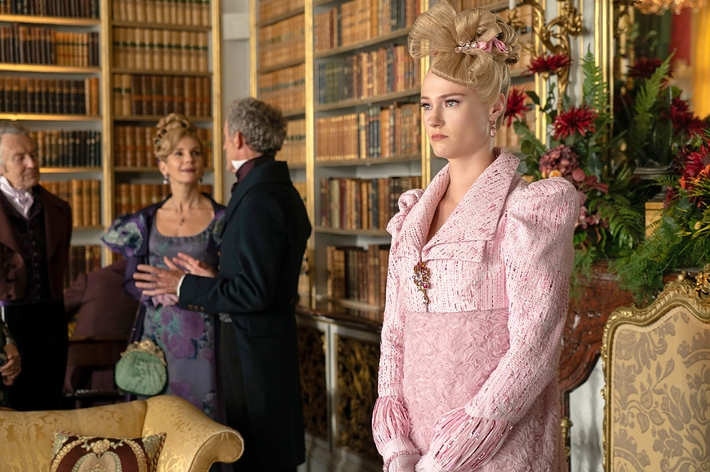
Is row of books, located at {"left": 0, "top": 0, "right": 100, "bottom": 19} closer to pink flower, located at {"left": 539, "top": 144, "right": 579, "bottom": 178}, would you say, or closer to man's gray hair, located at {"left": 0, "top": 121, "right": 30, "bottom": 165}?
man's gray hair, located at {"left": 0, "top": 121, "right": 30, "bottom": 165}

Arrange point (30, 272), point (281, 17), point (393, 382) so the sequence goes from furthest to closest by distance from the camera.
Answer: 1. point (281, 17)
2. point (30, 272)
3. point (393, 382)

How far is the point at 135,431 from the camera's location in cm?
272

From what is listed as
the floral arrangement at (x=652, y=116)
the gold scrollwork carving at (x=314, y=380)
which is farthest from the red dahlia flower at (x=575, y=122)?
the gold scrollwork carving at (x=314, y=380)

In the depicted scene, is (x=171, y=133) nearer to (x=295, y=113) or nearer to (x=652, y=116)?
(x=295, y=113)

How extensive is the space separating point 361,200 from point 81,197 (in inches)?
77.8

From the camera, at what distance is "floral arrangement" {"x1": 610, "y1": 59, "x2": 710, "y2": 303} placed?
2035 mm

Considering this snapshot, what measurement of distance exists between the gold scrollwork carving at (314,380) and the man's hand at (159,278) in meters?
1.25

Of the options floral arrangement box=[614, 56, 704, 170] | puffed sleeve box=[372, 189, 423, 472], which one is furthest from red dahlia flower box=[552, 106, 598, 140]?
puffed sleeve box=[372, 189, 423, 472]

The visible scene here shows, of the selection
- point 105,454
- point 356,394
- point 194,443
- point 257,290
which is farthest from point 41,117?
point 194,443

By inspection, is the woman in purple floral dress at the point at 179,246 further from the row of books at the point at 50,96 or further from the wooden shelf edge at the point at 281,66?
the row of books at the point at 50,96

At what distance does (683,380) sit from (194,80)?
168 inches

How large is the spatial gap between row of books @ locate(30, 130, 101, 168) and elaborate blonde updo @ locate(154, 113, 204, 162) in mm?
2080

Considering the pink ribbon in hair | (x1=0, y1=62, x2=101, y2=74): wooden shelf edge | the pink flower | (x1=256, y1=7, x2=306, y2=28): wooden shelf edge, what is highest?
(x1=256, y1=7, x2=306, y2=28): wooden shelf edge

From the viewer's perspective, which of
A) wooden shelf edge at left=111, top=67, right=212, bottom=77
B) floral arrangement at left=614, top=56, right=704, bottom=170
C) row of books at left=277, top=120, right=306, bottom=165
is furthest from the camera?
wooden shelf edge at left=111, top=67, right=212, bottom=77
